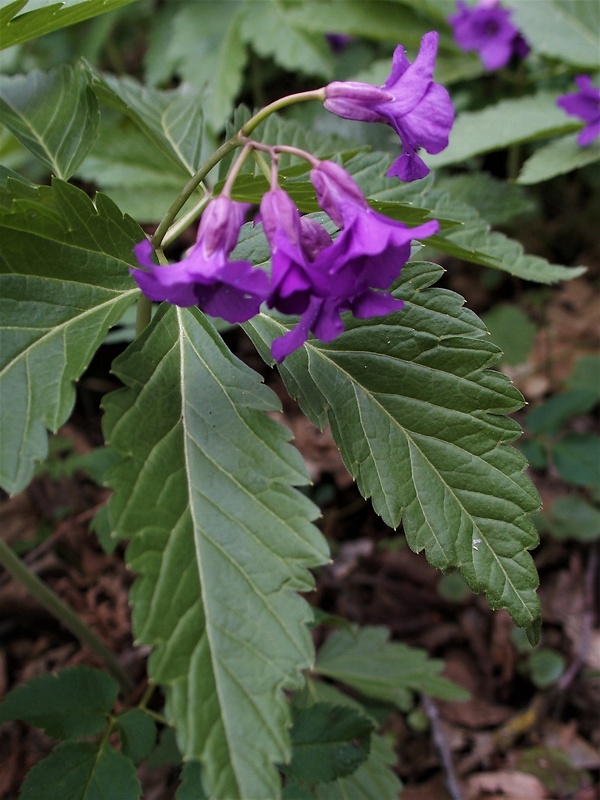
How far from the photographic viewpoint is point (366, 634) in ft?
7.38

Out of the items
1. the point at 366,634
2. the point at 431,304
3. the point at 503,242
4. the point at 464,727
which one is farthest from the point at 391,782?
the point at 503,242

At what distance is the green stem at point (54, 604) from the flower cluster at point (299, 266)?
0.95 m

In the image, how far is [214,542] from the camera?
46.4 inches

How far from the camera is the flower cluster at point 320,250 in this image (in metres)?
1.11

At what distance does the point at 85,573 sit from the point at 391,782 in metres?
1.41

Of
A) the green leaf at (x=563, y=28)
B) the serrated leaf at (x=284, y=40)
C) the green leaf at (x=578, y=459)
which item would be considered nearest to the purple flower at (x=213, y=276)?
the green leaf at (x=578, y=459)

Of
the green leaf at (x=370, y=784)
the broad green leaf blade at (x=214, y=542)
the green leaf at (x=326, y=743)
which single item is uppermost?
the broad green leaf blade at (x=214, y=542)

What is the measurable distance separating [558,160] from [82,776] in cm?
254

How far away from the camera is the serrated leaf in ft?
11.6

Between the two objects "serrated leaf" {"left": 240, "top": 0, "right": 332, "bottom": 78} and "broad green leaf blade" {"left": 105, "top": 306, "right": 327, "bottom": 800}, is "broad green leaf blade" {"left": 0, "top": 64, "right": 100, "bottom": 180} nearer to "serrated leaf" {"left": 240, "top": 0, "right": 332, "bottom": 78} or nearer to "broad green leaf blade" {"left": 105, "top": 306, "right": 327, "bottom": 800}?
"broad green leaf blade" {"left": 105, "top": 306, "right": 327, "bottom": 800}

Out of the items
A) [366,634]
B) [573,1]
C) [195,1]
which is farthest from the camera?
[195,1]

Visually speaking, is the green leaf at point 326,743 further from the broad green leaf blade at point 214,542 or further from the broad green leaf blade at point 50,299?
the broad green leaf blade at point 50,299

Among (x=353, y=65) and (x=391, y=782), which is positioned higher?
(x=353, y=65)

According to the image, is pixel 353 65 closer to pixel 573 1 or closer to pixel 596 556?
pixel 573 1
